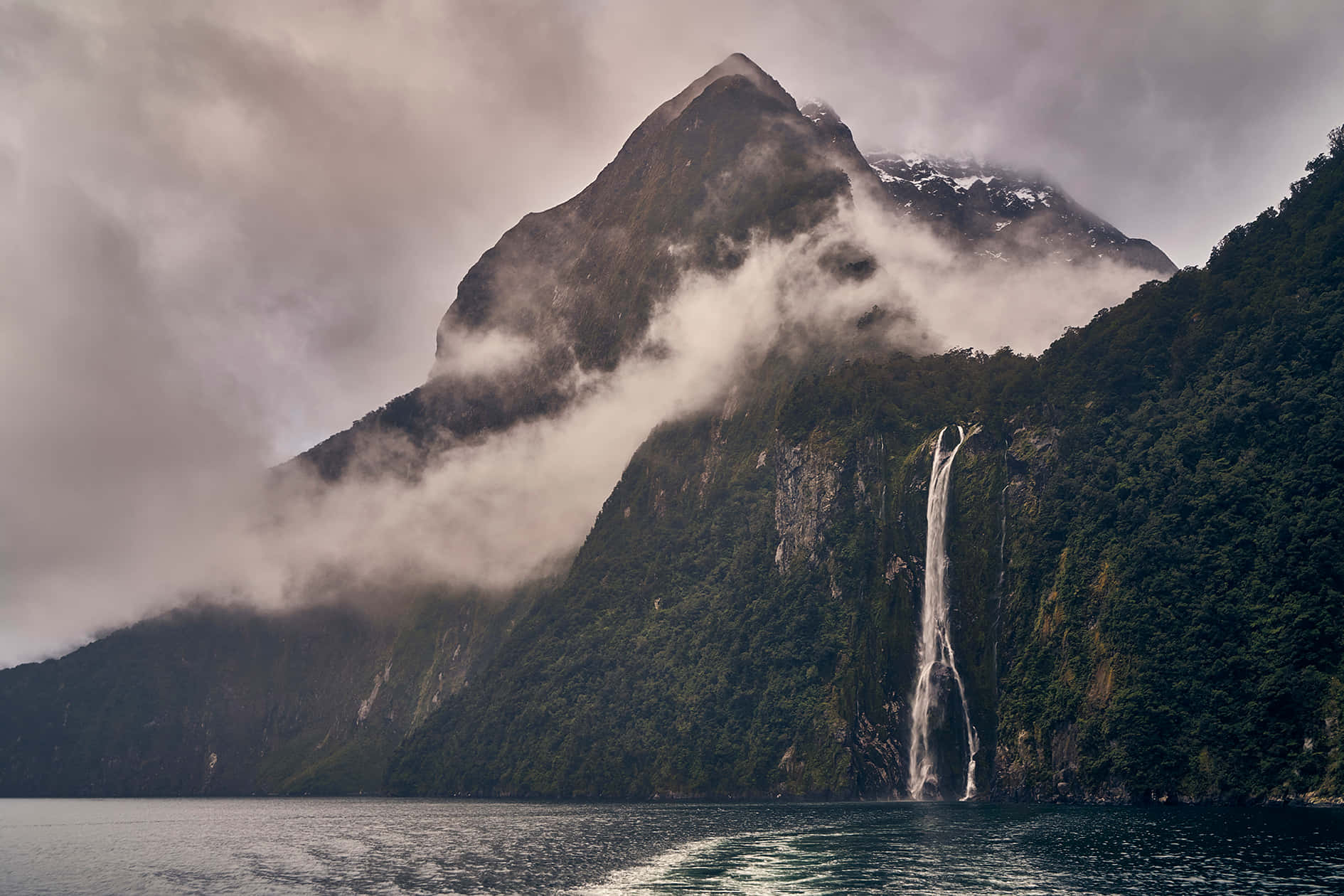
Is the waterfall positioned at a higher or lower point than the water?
higher

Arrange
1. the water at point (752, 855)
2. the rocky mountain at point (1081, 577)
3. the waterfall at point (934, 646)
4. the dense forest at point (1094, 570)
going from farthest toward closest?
the waterfall at point (934, 646), the rocky mountain at point (1081, 577), the dense forest at point (1094, 570), the water at point (752, 855)

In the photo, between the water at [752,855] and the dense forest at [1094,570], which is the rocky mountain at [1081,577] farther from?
the water at [752,855]

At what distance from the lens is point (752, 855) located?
7756 cm

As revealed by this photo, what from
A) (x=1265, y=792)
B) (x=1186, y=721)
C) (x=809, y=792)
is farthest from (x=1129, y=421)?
(x=809, y=792)

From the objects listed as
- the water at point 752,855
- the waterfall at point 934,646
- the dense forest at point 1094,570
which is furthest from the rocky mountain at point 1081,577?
the water at point 752,855

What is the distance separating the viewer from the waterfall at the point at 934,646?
146012mm

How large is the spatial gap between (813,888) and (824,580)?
124347 mm

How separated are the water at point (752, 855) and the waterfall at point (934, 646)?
1708 centimetres

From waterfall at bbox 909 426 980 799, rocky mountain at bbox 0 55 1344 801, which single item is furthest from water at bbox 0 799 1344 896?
waterfall at bbox 909 426 980 799

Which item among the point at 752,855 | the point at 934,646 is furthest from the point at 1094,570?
the point at 752,855

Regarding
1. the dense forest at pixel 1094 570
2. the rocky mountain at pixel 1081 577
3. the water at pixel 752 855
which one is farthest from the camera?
the rocky mountain at pixel 1081 577

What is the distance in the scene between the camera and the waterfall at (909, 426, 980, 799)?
146012 mm

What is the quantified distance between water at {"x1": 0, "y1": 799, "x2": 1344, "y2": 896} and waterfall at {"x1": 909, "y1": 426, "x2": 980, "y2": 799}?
17079 millimetres

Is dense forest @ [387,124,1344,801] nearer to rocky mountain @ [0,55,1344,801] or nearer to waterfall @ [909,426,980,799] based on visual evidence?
rocky mountain @ [0,55,1344,801]
